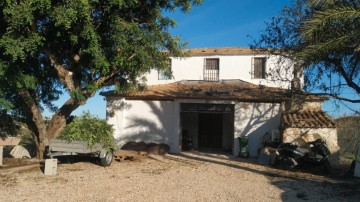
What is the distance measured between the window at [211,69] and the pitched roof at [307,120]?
20.8ft

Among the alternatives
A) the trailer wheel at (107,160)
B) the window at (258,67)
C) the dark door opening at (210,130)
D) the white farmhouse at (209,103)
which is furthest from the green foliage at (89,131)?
the window at (258,67)

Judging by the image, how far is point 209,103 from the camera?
66.6 feet

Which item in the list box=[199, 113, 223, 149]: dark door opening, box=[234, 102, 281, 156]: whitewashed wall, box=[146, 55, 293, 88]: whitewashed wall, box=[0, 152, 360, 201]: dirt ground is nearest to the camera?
box=[0, 152, 360, 201]: dirt ground

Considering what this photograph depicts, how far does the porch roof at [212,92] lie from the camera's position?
19.8 m

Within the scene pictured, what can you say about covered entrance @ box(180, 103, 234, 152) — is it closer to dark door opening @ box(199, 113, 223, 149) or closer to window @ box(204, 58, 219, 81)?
dark door opening @ box(199, 113, 223, 149)

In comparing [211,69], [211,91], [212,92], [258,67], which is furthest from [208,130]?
[258,67]

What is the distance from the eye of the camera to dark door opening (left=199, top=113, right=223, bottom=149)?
24.7m

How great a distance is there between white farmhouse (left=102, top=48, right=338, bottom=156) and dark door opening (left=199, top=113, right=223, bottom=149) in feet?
0.20

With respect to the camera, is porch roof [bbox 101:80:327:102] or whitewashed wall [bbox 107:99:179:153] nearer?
porch roof [bbox 101:80:327:102]

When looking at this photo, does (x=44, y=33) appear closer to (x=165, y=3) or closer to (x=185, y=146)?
(x=165, y=3)

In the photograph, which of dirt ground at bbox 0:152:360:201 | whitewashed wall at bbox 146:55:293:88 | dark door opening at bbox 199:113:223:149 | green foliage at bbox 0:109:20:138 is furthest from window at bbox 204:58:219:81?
green foliage at bbox 0:109:20:138

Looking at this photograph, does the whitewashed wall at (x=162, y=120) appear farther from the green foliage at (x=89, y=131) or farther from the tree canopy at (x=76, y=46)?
the green foliage at (x=89, y=131)

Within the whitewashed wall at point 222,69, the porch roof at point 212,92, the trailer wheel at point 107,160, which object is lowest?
the trailer wheel at point 107,160

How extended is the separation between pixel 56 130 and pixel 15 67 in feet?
11.1
